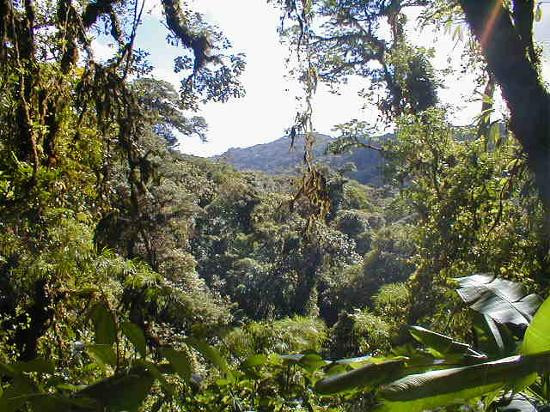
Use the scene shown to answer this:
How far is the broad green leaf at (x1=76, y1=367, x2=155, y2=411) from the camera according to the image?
448 mm

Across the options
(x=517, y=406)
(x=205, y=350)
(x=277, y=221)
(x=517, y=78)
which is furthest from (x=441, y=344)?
(x=277, y=221)

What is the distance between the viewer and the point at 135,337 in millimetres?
518

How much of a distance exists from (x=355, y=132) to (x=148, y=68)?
358 cm

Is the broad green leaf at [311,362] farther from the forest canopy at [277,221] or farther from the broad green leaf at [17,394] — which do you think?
the broad green leaf at [17,394]

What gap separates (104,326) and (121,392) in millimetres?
129

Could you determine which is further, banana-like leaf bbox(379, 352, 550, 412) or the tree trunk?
the tree trunk

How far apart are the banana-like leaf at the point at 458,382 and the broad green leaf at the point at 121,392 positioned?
0.22m

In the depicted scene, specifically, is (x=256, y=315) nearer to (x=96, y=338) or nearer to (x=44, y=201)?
(x=44, y=201)

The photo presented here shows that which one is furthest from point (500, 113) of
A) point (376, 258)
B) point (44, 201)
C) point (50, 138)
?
point (376, 258)

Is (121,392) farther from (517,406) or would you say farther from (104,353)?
(517,406)

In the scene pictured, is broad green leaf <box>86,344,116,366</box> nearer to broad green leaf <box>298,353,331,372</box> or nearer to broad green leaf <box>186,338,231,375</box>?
broad green leaf <box>186,338,231,375</box>

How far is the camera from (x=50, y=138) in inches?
122

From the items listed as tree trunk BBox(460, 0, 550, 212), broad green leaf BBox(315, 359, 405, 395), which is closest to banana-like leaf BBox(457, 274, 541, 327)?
broad green leaf BBox(315, 359, 405, 395)

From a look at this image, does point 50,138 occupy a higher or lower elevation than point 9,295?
higher
